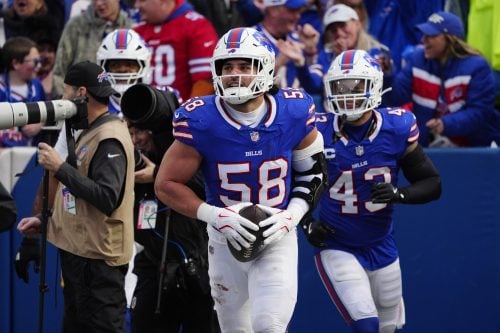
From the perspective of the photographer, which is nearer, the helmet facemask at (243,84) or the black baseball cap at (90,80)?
the helmet facemask at (243,84)

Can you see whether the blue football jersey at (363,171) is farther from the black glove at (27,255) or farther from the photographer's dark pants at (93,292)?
the black glove at (27,255)

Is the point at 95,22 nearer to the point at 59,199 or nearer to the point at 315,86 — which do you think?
the point at 315,86

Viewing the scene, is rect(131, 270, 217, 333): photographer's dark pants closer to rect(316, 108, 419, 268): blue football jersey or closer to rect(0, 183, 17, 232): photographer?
rect(316, 108, 419, 268): blue football jersey

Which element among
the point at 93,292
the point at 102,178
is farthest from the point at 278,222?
the point at 93,292

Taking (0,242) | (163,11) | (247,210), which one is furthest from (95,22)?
(247,210)

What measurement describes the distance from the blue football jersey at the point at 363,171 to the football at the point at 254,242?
114 centimetres

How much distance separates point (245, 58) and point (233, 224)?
83cm

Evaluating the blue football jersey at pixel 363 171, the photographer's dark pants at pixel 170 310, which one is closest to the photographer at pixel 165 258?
the photographer's dark pants at pixel 170 310

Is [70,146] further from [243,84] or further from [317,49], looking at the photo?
[317,49]

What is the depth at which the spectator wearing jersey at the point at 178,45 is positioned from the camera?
8047mm

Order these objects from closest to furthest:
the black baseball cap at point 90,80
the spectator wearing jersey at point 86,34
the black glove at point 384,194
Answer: the black baseball cap at point 90,80, the black glove at point 384,194, the spectator wearing jersey at point 86,34

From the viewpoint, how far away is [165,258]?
6.19 metres

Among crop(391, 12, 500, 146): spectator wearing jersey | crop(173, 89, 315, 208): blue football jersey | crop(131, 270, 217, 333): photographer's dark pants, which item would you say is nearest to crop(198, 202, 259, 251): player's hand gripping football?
crop(173, 89, 315, 208): blue football jersey

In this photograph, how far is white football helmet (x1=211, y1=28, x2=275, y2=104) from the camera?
547 cm
